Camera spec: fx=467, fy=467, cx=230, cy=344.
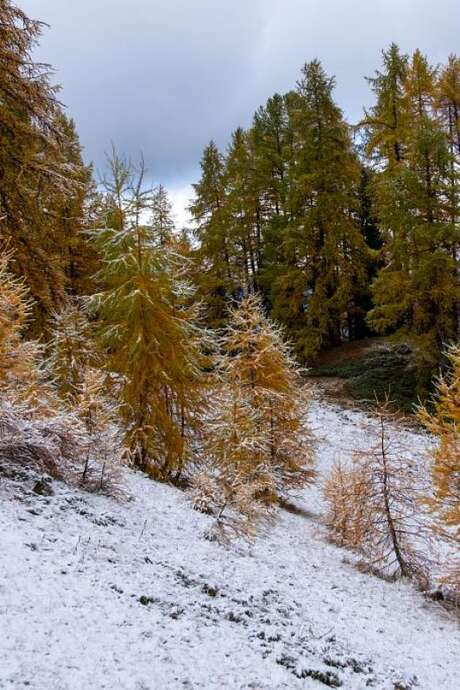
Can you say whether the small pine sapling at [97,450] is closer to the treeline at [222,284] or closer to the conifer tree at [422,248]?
the treeline at [222,284]

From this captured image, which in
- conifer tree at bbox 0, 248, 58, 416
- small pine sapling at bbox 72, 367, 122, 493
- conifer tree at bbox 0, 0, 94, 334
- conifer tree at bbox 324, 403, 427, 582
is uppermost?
conifer tree at bbox 0, 0, 94, 334

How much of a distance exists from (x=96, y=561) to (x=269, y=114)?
3295 centimetres

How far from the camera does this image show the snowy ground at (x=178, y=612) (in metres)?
4.45

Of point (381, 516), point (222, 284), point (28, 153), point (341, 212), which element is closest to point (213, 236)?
point (222, 284)

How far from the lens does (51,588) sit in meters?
5.21

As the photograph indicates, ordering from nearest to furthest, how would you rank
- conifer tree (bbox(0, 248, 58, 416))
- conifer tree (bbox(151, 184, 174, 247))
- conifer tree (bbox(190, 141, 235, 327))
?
conifer tree (bbox(0, 248, 58, 416)) < conifer tree (bbox(151, 184, 174, 247)) < conifer tree (bbox(190, 141, 235, 327))

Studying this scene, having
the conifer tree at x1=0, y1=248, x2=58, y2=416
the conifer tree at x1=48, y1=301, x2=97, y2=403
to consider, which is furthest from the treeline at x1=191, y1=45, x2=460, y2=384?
the conifer tree at x1=0, y1=248, x2=58, y2=416

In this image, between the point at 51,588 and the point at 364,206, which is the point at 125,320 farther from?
the point at 364,206

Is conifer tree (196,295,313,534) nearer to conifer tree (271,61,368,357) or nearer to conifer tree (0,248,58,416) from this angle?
conifer tree (0,248,58,416)

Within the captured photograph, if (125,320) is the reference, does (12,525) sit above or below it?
below

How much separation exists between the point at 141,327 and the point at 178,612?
8558mm

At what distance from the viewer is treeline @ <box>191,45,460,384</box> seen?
22.6 m

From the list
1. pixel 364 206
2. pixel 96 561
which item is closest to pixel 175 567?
pixel 96 561

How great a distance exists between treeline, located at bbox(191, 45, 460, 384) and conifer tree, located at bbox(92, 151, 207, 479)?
10.4 m
